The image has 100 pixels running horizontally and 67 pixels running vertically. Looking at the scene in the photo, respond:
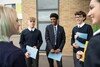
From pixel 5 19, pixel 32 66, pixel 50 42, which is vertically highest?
pixel 5 19

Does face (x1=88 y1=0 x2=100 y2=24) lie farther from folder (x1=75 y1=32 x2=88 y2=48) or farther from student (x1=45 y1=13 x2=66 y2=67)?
student (x1=45 y1=13 x2=66 y2=67)

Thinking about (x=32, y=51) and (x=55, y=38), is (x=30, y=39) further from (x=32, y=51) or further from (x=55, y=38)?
(x=55, y=38)

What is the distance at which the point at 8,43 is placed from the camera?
2848 mm

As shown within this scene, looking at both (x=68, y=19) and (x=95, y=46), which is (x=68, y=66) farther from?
(x=95, y=46)

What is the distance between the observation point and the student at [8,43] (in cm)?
271

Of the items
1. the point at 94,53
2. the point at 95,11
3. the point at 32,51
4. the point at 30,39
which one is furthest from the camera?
the point at 30,39

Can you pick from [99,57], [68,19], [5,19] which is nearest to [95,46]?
[99,57]

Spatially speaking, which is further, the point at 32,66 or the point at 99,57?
the point at 32,66

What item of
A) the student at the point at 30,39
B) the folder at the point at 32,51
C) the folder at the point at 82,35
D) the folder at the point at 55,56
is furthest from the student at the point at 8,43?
the folder at the point at 55,56

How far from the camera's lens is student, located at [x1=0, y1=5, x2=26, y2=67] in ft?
8.89

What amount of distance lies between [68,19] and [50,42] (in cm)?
681

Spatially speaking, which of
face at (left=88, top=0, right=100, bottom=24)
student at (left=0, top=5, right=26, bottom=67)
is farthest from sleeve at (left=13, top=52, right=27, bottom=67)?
face at (left=88, top=0, right=100, bottom=24)

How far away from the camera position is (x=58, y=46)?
9094mm

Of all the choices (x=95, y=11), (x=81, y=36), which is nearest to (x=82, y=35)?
(x=81, y=36)
